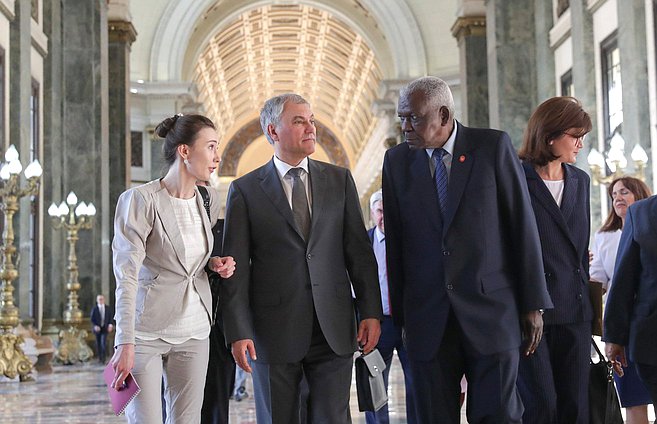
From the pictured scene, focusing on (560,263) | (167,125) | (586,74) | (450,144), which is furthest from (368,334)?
(586,74)

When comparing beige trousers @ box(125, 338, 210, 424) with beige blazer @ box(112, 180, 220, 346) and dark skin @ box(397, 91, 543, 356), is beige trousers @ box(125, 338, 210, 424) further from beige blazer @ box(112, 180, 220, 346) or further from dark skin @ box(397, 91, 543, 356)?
dark skin @ box(397, 91, 543, 356)

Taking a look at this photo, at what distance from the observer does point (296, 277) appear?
4.61 meters

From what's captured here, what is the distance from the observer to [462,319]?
4215 millimetres

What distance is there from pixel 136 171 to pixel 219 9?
25.3ft

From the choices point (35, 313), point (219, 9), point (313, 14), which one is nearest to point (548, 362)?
point (35, 313)

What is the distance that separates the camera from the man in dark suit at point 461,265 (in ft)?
13.9

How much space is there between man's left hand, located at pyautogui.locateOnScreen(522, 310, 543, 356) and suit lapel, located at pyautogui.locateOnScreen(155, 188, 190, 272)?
1392 mm

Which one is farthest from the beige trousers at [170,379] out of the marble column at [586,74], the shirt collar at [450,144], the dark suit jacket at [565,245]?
the marble column at [586,74]

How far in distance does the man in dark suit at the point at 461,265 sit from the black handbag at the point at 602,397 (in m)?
0.67

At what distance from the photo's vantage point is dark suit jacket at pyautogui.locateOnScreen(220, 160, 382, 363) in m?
4.55

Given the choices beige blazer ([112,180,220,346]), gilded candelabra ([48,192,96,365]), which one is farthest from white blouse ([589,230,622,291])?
gilded candelabra ([48,192,96,365])

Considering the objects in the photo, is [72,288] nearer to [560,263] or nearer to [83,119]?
[83,119]

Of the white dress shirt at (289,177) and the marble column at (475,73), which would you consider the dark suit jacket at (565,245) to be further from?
the marble column at (475,73)

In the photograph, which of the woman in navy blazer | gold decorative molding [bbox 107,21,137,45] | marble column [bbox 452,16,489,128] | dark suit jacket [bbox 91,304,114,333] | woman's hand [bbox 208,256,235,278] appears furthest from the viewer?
gold decorative molding [bbox 107,21,137,45]
